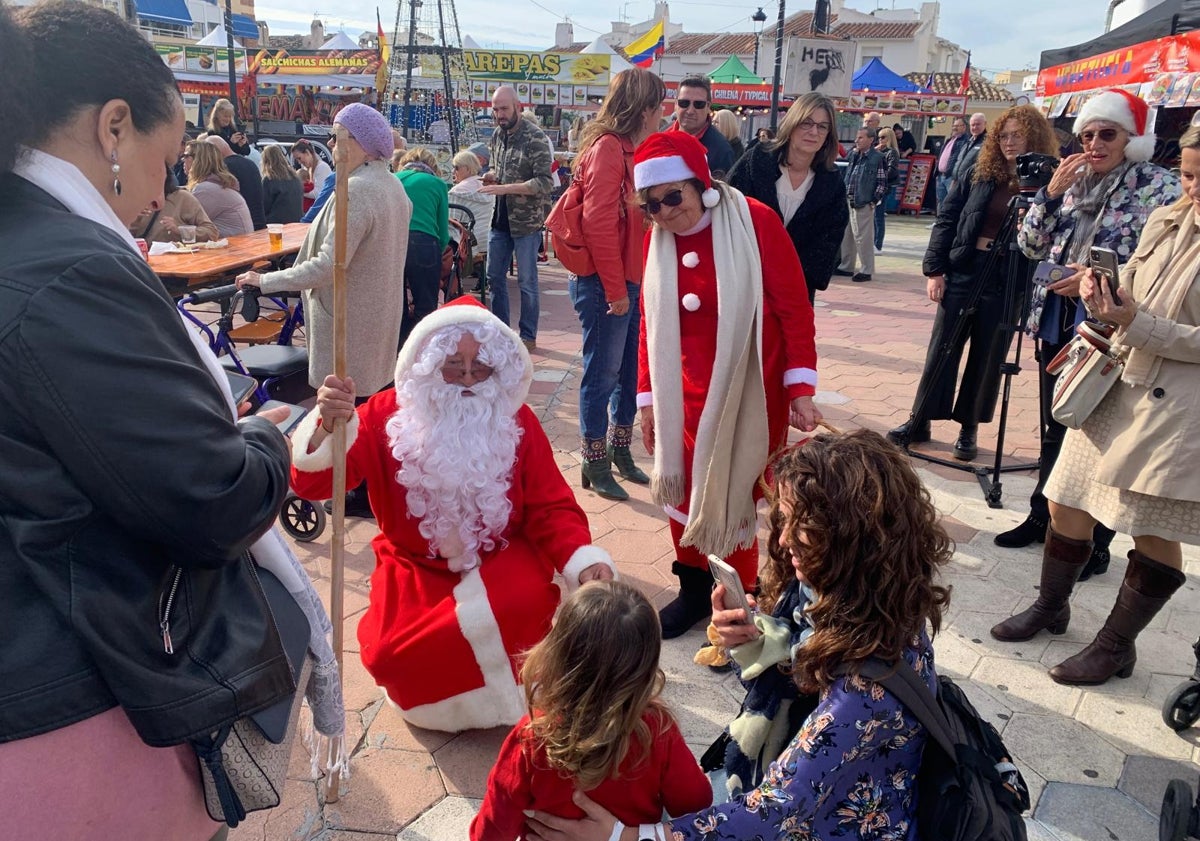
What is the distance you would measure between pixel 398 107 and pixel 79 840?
21.0m

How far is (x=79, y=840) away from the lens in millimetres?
1149

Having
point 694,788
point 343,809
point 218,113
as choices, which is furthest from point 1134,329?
point 218,113

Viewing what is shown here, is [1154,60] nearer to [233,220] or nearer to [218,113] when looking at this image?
[233,220]

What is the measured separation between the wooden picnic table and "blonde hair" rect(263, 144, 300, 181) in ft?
6.80

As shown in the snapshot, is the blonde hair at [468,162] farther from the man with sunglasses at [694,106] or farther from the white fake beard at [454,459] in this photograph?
the white fake beard at [454,459]

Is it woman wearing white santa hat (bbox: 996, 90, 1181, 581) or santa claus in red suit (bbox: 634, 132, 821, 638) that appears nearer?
santa claus in red suit (bbox: 634, 132, 821, 638)

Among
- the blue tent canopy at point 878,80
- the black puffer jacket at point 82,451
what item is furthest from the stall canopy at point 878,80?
the black puffer jacket at point 82,451

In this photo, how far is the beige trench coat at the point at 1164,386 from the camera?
2.43 metres

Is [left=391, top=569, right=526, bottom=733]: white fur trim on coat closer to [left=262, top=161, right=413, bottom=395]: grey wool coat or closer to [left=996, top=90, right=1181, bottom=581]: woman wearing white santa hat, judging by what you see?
[left=262, top=161, right=413, bottom=395]: grey wool coat

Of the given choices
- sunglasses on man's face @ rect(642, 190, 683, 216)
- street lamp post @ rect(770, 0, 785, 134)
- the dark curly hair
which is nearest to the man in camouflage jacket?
sunglasses on man's face @ rect(642, 190, 683, 216)

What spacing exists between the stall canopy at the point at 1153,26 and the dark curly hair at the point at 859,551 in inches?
267

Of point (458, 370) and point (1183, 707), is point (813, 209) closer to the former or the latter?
point (458, 370)

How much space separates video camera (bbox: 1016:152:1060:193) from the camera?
385 cm

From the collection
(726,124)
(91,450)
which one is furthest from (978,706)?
(726,124)
